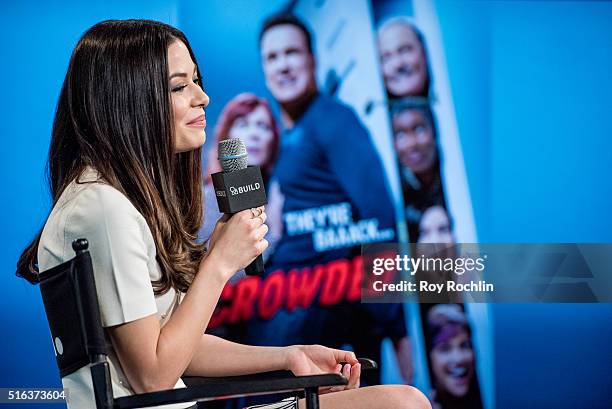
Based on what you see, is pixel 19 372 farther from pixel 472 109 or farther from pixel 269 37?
pixel 472 109

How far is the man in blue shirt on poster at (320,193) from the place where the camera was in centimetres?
370

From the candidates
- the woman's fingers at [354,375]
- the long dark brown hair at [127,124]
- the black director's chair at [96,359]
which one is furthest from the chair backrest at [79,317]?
the woman's fingers at [354,375]

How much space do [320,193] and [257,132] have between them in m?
0.36

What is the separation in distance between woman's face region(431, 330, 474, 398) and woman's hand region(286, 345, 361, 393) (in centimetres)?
182

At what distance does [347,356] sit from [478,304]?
1883mm

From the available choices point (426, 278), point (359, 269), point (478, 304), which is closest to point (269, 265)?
point (359, 269)

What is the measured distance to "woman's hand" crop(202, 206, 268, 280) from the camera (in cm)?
176

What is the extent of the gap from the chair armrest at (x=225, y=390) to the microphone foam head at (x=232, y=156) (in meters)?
0.48

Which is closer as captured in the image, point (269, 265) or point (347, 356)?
point (347, 356)

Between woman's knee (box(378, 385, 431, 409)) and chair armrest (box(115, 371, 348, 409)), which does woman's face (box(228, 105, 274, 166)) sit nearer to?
woman's knee (box(378, 385, 431, 409))

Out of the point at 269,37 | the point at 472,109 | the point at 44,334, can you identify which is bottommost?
the point at 44,334

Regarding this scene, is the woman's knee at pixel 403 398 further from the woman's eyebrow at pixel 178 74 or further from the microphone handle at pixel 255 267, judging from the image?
the woman's eyebrow at pixel 178 74

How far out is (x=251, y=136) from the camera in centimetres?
372
